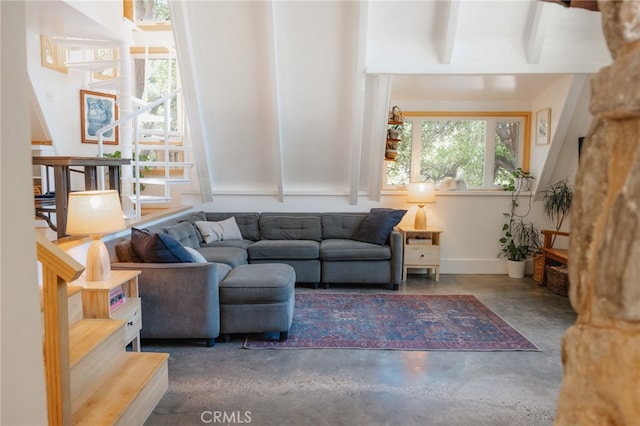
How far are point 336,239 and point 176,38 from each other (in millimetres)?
2737

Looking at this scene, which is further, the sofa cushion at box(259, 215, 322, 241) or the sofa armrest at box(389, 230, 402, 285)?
the sofa cushion at box(259, 215, 322, 241)

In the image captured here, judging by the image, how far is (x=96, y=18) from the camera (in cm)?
418

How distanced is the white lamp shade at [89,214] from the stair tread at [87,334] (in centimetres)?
51

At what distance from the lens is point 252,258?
476 centimetres

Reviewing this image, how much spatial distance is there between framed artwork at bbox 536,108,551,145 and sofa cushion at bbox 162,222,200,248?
4.06m

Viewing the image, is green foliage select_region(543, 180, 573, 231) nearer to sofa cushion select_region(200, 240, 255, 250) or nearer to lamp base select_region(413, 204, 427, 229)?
lamp base select_region(413, 204, 427, 229)

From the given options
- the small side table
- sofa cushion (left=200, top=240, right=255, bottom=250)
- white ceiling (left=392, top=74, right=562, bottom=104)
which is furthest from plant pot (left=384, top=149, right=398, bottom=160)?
sofa cushion (left=200, top=240, right=255, bottom=250)

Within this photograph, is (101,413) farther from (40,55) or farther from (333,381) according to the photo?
(40,55)

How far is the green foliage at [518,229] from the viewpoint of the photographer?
5.30m

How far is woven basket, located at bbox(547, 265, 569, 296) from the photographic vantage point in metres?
4.48

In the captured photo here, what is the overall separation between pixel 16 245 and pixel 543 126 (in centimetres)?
535

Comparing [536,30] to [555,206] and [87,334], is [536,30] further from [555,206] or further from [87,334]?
[87,334]

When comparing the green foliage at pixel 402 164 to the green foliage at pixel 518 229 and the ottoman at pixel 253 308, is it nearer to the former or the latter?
the green foliage at pixel 518 229

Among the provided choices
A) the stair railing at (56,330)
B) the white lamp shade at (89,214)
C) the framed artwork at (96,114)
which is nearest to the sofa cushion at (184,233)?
the white lamp shade at (89,214)
